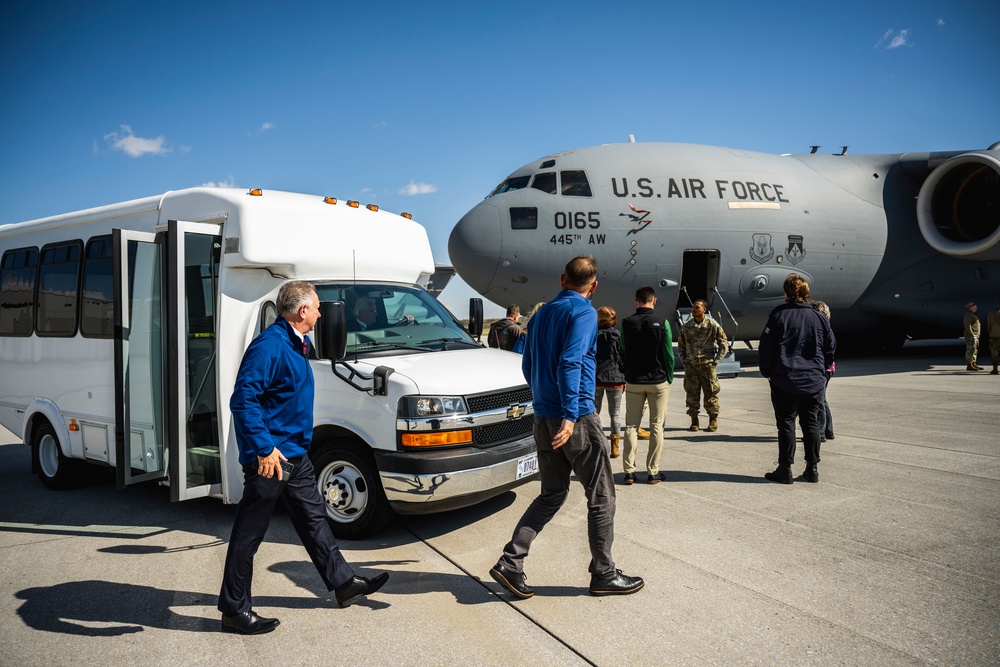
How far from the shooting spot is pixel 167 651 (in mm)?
3365

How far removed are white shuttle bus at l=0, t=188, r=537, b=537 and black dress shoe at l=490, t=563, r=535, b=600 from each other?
88 cm

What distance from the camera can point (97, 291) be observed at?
19.9 feet

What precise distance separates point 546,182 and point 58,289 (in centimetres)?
885

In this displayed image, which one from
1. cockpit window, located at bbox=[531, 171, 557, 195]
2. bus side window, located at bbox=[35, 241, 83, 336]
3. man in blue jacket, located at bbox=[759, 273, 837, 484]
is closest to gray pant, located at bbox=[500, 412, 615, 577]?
man in blue jacket, located at bbox=[759, 273, 837, 484]

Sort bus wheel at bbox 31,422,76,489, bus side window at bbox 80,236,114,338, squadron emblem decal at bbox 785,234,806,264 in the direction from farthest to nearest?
1. squadron emblem decal at bbox 785,234,806,264
2. bus wheel at bbox 31,422,76,489
3. bus side window at bbox 80,236,114,338

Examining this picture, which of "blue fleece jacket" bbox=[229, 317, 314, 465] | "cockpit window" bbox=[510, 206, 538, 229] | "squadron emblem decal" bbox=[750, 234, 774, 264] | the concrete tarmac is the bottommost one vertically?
the concrete tarmac

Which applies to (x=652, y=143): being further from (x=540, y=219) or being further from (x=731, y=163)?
(x=540, y=219)

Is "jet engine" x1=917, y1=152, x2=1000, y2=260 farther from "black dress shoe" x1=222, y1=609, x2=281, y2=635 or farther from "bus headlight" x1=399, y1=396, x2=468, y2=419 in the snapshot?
"black dress shoe" x1=222, y1=609, x2=281, y2=635

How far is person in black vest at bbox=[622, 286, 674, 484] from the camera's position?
6.32m

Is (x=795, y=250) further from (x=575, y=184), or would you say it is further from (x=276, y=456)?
(x=276, y=456)

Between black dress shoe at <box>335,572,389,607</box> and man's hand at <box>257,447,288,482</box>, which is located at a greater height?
man's hand at <box>257,447,288,482</box>

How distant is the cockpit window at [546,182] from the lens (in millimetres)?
12977

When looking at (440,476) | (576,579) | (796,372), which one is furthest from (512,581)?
(796,372)

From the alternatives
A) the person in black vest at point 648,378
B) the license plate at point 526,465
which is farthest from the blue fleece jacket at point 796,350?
the license plate at point 526,465
